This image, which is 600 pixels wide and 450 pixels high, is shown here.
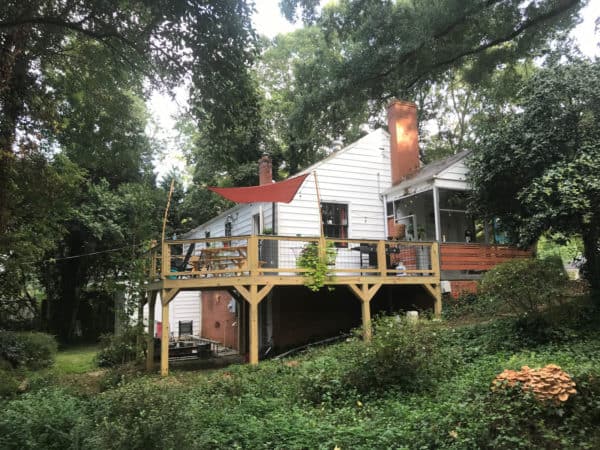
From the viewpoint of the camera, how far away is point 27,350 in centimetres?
1362

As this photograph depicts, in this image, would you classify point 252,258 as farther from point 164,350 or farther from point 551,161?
point 551,161

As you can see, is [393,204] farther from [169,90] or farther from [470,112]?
[470,112]

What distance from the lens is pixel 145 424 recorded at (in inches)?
174

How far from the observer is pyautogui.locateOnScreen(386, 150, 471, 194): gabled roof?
12930mm

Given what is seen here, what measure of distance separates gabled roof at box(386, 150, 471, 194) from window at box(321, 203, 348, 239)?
1666 millimetres

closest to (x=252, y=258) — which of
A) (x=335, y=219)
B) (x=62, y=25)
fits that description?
(x=335, y=219)

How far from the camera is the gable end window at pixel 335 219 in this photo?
567 inches

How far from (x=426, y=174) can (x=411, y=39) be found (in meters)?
4.62

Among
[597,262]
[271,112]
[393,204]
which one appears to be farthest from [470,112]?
[597,262]

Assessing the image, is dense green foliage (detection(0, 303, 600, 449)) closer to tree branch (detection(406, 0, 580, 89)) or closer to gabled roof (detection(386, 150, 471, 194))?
gabled roof (detection(386, 150, 471, 194))

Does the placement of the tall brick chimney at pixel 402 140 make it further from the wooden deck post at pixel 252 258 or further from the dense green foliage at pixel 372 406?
the dense green foliage at pixel 372 406

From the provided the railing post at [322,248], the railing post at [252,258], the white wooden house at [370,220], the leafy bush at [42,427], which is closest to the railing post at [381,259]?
the white wooden house at [370,220]

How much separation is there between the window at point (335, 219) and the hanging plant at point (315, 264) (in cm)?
281

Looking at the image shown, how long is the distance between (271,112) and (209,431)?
2336 cm
